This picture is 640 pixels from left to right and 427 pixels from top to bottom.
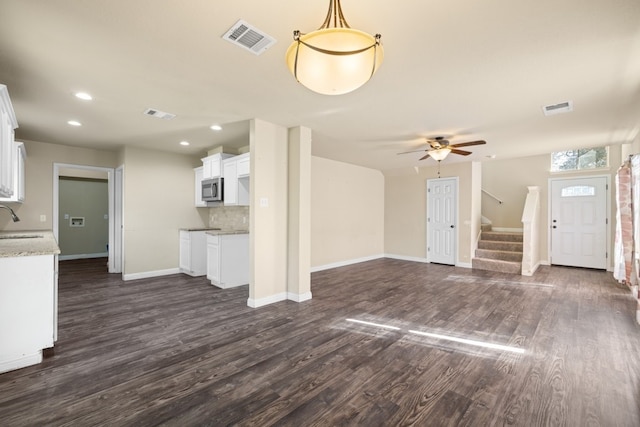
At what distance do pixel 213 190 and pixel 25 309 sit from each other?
3.35 m

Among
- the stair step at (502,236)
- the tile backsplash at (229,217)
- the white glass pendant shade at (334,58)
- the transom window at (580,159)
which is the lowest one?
the stair step at (502,236)

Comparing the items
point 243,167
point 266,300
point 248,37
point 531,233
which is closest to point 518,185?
point 531,233

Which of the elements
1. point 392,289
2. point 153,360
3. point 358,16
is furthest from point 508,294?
point 153,360

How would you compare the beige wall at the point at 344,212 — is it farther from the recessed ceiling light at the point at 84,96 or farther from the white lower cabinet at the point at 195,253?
the recessed ceiling light at the point at 84,96

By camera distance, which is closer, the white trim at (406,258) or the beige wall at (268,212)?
the beige wall at (268,212)

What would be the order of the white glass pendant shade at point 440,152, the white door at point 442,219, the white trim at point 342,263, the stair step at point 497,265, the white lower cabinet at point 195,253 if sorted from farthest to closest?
the white door at point 442,219
the white trim at point 342,263
the stair step at point 497,265
the white lower cabinet at point 195,253
the white glass pendant shade at point 440,152

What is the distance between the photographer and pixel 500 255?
6.46 metres

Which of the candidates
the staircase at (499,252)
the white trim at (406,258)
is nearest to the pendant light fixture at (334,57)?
the staircase at (499,252)

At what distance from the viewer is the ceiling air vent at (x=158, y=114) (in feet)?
11.8

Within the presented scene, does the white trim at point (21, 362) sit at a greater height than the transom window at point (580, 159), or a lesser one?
lesser

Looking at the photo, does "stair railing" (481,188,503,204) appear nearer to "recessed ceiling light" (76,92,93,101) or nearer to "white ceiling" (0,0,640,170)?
"white ceiling" (0,0,640,170)

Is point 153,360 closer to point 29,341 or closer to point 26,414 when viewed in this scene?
point 26,414

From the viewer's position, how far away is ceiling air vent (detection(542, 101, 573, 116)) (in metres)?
3.33

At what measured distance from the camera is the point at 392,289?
4844 mm
